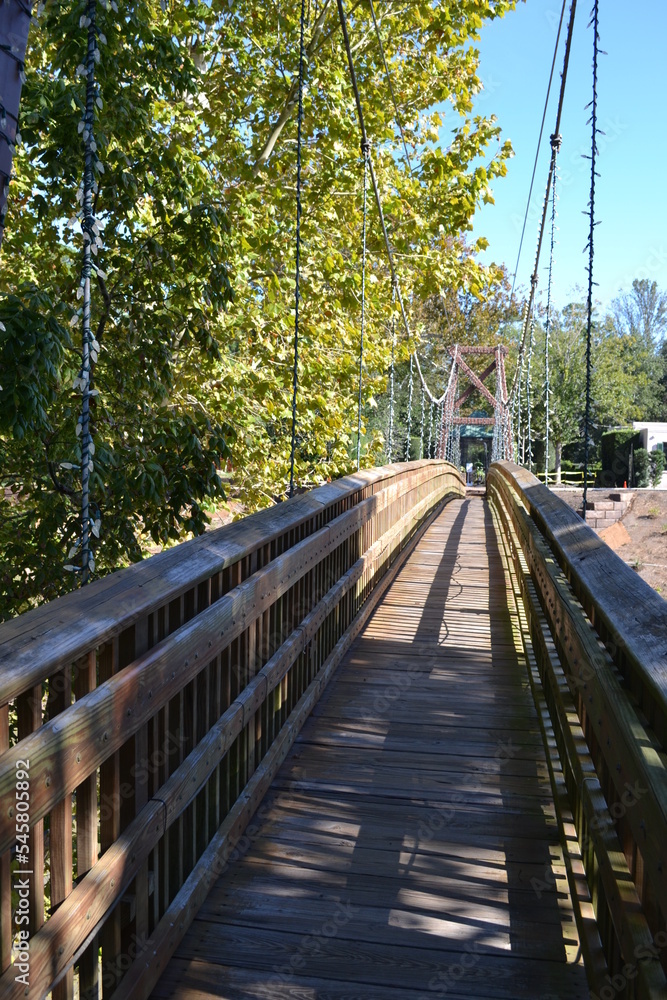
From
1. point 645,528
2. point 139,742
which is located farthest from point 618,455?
point 139,742

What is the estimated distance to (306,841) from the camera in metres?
2.97

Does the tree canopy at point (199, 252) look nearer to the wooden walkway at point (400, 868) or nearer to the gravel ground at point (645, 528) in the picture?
the wooden walkway at point (400, 868)

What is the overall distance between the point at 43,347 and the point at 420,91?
10.8 meters

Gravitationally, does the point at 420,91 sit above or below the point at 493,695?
above

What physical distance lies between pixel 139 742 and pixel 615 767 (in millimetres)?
1041

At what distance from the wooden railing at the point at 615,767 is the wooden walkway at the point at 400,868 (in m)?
0.17

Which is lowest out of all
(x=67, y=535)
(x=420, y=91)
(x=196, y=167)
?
(x=67, y=535)

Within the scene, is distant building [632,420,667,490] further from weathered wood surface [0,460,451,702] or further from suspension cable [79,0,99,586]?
suspension cable [79,0,99,586]

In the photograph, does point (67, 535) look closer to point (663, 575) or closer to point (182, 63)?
point (182, 63)

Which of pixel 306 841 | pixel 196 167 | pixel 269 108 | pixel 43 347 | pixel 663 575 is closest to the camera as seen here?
pixel 306 841

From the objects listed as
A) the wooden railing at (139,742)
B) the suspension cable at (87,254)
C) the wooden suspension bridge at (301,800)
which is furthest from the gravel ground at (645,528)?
the suspension cable at (87,254)

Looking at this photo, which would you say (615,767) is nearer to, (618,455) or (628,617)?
(628,617)

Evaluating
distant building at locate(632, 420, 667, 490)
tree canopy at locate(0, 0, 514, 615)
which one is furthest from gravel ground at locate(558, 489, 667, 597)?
distant building at locate(632, 420, 667, 490)

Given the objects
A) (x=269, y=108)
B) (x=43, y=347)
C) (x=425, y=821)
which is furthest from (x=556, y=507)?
(x=269, y=108)
